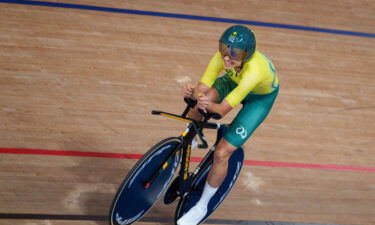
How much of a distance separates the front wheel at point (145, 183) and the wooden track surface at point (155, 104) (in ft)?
1.34

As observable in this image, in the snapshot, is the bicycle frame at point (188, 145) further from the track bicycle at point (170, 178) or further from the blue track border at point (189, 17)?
the blue track border at point (189, 17)

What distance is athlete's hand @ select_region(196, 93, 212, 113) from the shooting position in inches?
120

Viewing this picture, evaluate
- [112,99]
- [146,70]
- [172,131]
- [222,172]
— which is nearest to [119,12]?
[146,70]

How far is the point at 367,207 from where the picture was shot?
4504 mm

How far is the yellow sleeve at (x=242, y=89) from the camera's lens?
125 inches

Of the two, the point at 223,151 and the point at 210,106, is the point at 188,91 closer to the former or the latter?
the point at 210,106

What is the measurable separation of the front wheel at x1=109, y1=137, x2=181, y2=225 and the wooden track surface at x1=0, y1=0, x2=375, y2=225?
1.34 ft

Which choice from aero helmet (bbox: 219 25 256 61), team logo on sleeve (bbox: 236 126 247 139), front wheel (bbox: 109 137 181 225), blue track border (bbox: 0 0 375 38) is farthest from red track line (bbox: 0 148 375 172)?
blue track border (bbox: 0 0 375 38)

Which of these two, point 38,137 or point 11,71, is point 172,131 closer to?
point 38,137

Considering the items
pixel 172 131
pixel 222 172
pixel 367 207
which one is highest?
pixel 222 172

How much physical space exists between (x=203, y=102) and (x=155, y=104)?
211cm

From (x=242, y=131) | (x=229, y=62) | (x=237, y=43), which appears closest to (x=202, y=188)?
(x=242, y=131)

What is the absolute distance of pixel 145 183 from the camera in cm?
346

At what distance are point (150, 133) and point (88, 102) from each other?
677 mm
